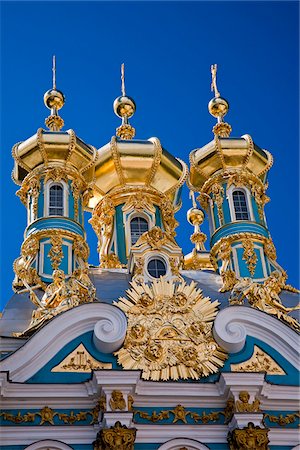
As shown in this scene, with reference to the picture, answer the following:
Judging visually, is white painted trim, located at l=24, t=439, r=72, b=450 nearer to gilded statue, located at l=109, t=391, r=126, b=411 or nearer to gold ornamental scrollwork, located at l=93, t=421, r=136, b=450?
gold ornamental scrollwork, located at l=93, t=421, r=136, b=450

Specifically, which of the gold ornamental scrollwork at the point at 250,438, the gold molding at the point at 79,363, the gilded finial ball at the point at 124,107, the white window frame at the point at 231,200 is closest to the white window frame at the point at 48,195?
the white window frame at the point at 231,200

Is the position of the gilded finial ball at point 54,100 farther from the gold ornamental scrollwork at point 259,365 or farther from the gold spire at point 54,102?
the gold ornamental scrollwork at point 259,365

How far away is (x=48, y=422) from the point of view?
41.4 ft

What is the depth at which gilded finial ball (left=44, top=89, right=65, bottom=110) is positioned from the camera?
20.7m

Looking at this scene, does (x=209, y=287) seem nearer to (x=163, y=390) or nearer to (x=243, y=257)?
(x=243, y=257)

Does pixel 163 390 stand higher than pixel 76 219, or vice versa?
pixel 76 219

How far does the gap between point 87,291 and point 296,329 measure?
322 centimetres

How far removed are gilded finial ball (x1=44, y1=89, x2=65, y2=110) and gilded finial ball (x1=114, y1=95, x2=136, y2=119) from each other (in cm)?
179

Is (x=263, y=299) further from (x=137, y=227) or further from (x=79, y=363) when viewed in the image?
(x=137, y=227)

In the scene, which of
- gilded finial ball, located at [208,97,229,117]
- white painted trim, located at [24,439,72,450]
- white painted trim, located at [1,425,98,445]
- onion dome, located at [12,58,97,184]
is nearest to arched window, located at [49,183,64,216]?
onion dome, located at [12,58,97,184]

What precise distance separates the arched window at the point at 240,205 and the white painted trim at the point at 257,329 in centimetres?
528

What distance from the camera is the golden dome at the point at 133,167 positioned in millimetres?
19750

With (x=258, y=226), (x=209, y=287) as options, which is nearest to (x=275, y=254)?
(x=258, y=226)

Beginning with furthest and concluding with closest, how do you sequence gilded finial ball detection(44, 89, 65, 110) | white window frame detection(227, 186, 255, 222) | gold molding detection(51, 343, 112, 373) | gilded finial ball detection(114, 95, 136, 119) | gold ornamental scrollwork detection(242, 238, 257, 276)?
gilded finial ball detection(114, 95, 136, 119) → gilded finial ball detection(44, 89, 65, 110) → white window frame detection(227, 186, 255, 222) → gold ornamental scrollwork detection(242, 238, 257, 276) → gold molding detection(51, 343, 112, 373)
